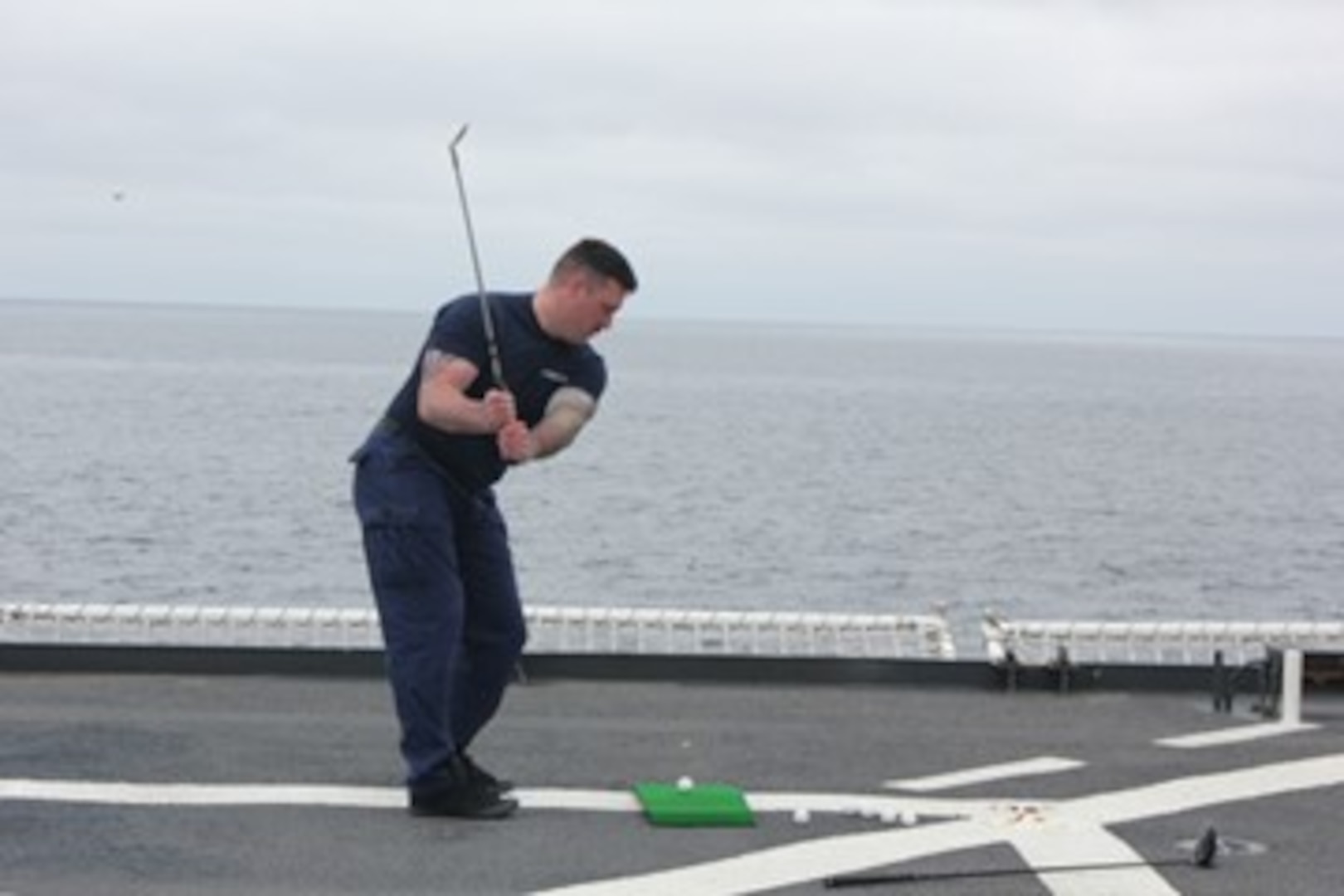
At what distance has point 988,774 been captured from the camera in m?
7.65

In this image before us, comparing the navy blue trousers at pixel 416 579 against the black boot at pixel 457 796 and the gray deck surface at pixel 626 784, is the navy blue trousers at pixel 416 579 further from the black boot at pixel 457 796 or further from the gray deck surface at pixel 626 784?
the gray deck surface at pixel 626 784

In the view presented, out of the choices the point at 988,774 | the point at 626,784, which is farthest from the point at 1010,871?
the point at 626,784

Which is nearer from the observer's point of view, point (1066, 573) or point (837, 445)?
point (1066, 573)

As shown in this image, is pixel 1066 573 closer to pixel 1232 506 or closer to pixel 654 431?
pixel 1232 506

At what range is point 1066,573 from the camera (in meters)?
37.2

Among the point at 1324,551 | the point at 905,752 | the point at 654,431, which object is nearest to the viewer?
the point at 905,752

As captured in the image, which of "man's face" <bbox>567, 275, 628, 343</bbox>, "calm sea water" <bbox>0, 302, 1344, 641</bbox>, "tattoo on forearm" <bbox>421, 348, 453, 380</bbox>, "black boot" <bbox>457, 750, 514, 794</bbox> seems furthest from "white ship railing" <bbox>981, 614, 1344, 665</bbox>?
"calm sea water" <bbox>0, 302, 1344, 641</bbox>

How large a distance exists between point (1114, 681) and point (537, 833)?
12.1 feet

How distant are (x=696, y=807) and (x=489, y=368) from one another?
58.9 inches

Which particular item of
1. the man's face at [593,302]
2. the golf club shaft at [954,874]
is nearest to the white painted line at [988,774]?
the golf club shaft at [954,874]

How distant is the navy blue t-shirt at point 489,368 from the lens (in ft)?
22.7

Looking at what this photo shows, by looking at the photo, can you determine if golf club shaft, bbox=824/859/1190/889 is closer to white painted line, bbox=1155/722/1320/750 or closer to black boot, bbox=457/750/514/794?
black boot, bbox=457/750/514/794

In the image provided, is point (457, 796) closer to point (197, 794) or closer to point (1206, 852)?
point (197, 794)

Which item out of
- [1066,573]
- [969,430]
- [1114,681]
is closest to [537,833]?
[1114,681]
